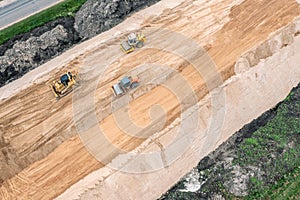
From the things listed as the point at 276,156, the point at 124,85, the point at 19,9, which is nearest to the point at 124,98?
the point at 124,85

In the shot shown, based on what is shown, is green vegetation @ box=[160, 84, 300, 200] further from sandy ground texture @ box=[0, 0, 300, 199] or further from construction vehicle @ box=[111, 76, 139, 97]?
construction vehicle @ box=[111, 76, 139, 97]

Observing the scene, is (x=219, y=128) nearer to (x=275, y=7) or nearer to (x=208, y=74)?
(x=208, y=74)

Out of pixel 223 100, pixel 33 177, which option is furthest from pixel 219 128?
pixel 33 177

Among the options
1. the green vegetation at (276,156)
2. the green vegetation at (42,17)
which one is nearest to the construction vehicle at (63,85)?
the green vegetation at (42,17)

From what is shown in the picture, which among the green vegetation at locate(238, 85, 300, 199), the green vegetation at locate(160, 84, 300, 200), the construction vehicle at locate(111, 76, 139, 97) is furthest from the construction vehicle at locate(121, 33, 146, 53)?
the green vegetation at locate(238, 85, 300, 199)

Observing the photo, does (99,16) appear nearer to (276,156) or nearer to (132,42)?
(132,42)

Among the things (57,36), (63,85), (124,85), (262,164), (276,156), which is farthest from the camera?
(57,36)
